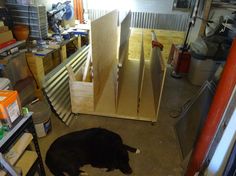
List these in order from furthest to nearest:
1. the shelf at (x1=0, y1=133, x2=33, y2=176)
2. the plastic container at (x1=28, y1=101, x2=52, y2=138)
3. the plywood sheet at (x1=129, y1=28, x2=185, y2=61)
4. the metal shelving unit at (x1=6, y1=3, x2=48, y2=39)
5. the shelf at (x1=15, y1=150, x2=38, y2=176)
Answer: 1. the plywood sheet at (x1=129, y1=28, x2=185, y2=61)
2. the metal shelving unit at (x1=6, y1=3, x2=48, y2=39)
3. the plastic container at (x1=28, y1=101, x2=52, y2=138)
4. the shelf at (x1=15, y1=150, x2=38, y2=176)
5. the shelf at (x1=0, y1=133, x2=33, y2=176)

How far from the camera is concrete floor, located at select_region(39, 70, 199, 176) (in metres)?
1.64

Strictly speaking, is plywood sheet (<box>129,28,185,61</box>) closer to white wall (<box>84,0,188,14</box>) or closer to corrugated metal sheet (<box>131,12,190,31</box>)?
corrugated metal sheet (<box>131,12,190,31</box>)

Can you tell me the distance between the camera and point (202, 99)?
176 centimetres

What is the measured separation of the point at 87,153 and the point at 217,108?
3.76 ft

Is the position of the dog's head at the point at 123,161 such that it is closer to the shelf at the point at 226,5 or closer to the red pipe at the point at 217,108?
the red pipe at the point at 217,108

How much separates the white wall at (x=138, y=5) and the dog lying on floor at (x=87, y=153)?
305 centimetres

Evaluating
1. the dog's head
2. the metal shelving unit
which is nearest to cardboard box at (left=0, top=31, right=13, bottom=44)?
the metal shelving unit

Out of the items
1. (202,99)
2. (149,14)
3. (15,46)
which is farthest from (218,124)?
(149,14)

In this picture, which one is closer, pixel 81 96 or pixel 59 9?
pixel 81 96

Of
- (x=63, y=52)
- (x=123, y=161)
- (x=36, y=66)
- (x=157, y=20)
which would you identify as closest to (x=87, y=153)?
(x=123, y=161)

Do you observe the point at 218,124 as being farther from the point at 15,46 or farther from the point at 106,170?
the point at 15,46

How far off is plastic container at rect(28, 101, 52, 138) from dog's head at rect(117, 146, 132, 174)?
77 centimetres

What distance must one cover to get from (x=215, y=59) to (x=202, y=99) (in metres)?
1.40

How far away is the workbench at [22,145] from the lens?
0.95 m
